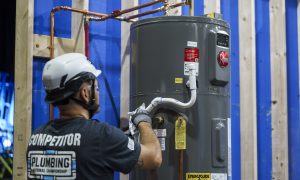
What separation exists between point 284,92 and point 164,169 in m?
2.10

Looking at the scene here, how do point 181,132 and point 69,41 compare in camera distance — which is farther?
point 69,41

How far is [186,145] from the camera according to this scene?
279cm

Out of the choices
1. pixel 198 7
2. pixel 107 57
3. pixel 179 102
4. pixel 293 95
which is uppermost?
pixel 198 7

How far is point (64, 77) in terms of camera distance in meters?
2.04

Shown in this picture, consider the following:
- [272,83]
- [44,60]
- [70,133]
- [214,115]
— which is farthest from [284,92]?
[70,133]

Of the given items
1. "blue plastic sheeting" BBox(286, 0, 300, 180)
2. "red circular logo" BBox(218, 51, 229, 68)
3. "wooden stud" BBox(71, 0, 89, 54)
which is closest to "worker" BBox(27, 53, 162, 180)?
"red circular logo" BBox(218, 51, 229, 68)

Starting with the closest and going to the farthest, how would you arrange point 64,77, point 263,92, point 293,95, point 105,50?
point 64,77 → point 105,50 → point 263,92 → point 293,95

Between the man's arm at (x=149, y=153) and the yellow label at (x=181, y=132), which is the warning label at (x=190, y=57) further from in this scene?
the man's arm at (x=149, y=153)

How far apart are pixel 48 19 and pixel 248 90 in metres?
1.86

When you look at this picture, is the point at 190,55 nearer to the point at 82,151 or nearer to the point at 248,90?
the point at 82,151

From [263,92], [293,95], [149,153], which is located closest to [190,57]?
[149,153]

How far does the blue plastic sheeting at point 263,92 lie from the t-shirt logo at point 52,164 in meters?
2.70

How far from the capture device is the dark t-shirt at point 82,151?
6.31 feet

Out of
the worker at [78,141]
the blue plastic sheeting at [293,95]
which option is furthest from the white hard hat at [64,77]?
the blue plastic sheeting at [293,95]
